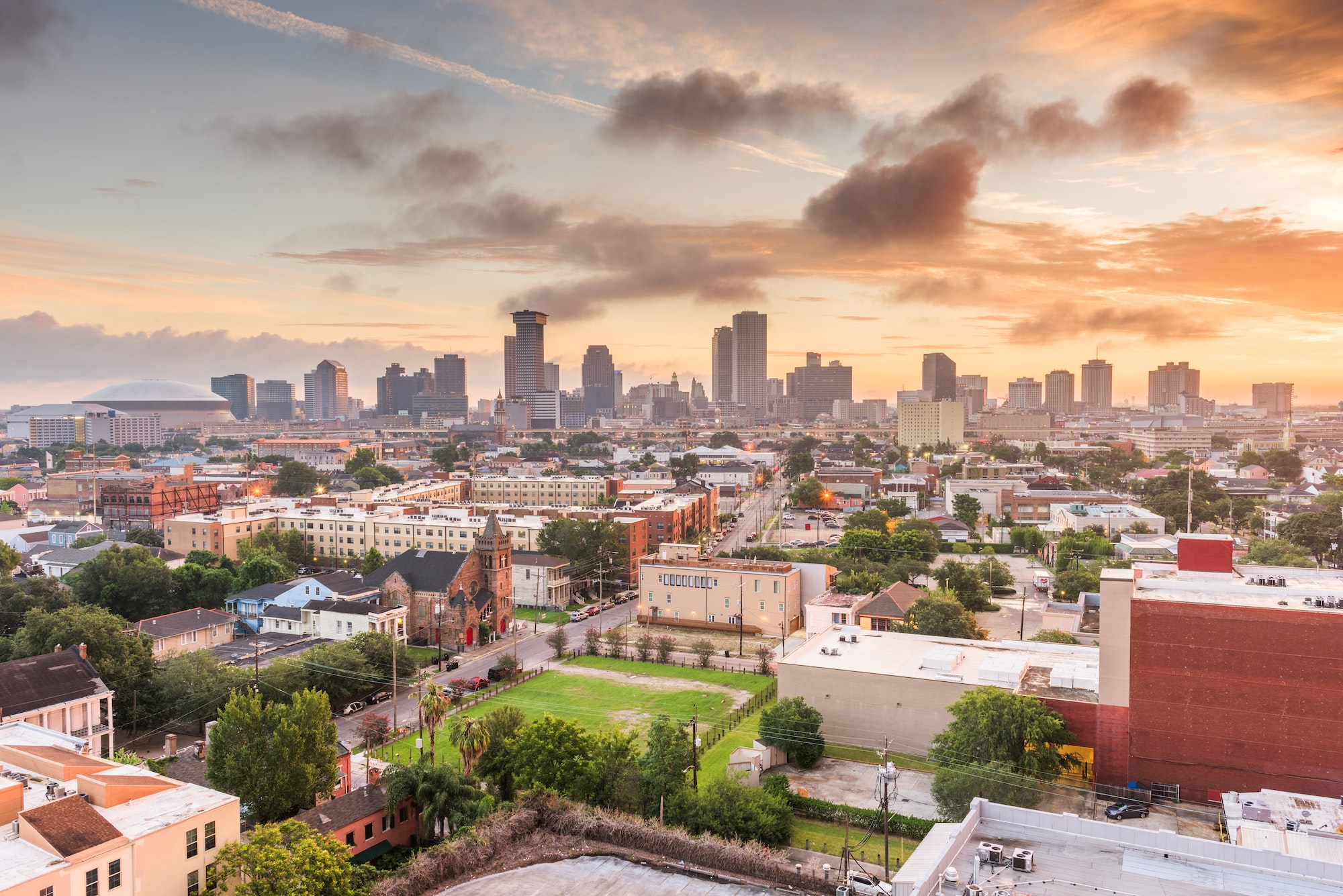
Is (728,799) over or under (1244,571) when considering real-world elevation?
under

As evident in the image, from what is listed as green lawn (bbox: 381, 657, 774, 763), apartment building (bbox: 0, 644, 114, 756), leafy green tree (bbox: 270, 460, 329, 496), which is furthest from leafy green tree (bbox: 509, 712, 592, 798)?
leafy green tree (bbox: 270, 460, 329, 496)

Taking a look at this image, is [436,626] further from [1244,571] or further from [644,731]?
[1244,571]

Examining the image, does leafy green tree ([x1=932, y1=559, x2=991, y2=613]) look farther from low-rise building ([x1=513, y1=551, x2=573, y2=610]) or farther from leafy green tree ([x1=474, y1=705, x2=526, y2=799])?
leafy green tree ([x1=474, y1=705, x2=526, y2=799])

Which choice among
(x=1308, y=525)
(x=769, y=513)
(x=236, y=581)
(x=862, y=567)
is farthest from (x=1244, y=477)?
(x=236, y=581)

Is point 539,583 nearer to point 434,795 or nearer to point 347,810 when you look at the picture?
point 434,795

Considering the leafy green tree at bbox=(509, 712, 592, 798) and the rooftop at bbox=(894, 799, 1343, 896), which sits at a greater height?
the rooftop at bbox=(894, 799, 1343, 896)

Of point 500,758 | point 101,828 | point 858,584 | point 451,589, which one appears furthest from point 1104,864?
point 451,589
